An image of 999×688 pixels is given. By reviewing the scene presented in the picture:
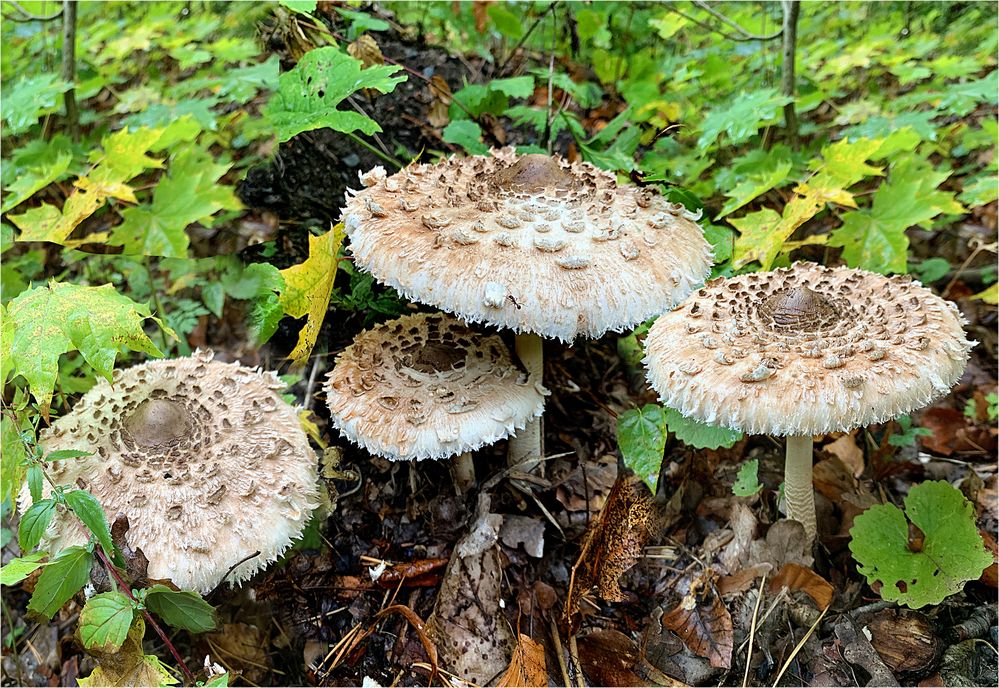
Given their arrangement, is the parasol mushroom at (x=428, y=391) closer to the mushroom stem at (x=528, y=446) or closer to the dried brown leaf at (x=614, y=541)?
the mushroom stem at (x=528, y=446)

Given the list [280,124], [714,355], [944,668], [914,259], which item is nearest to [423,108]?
[280,124]

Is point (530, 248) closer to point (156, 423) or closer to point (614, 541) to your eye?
point (614, 541)

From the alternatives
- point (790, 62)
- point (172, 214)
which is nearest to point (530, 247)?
point (172, 214)

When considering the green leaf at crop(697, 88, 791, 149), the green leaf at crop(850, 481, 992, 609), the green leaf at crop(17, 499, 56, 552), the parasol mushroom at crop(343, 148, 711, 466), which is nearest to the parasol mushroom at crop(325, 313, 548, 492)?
the parasol mushroom at crop(343, 148, 711, 466)

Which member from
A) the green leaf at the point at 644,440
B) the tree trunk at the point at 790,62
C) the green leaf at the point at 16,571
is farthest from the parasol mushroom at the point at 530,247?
the tree trunk at the point at 790,62

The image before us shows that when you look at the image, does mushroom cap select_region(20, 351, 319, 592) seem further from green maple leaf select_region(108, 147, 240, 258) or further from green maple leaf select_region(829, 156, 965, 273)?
green maple leaf select_region(829, 156, 965, 273)

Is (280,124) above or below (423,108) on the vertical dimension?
above

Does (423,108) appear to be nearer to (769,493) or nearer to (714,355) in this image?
(714,355)
